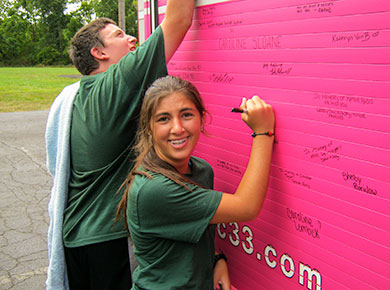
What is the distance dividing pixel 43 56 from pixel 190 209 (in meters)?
43.9

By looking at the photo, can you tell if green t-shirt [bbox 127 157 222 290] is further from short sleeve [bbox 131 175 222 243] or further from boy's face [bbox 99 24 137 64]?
boy's face [bbox 99 24 137 64]

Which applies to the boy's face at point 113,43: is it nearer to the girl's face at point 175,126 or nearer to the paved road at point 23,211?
the girl's face at point 175,126

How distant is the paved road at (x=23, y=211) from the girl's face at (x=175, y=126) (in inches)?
103

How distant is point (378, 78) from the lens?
1.12 meters

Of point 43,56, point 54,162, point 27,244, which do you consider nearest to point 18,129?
point 27,244

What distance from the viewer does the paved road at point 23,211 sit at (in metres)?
3.72

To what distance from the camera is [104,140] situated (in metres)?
1.89

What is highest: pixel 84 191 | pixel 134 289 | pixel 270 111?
pixel 270 111

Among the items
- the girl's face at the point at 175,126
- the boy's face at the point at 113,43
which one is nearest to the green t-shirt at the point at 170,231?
the girl's face at the point at 175,126

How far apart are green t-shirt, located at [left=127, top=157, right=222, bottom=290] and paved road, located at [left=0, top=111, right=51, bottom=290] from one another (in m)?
2.44

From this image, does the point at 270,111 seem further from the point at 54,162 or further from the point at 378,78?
the point at 54,162

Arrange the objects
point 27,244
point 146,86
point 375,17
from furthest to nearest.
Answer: point 27,244 → point 146,86 → point 375,17

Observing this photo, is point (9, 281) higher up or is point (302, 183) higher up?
point (302, 183)

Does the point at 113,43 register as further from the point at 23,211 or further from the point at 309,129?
the point at 23,211
